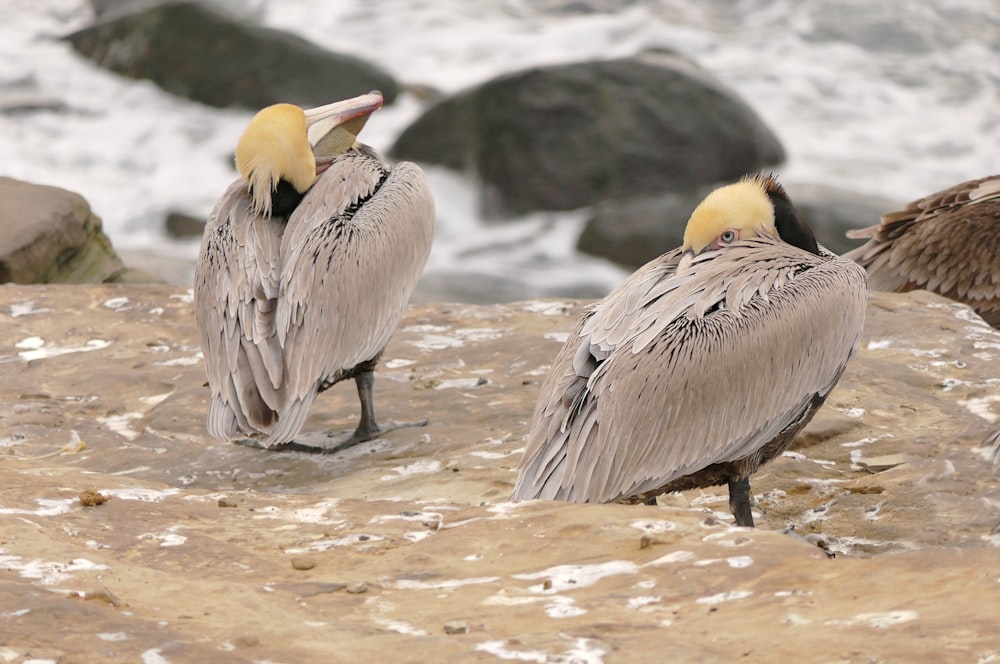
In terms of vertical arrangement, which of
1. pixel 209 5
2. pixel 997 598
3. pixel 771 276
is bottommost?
pixel 997 598

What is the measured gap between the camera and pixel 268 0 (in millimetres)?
20641

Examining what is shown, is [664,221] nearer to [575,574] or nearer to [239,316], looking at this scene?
[239,316]

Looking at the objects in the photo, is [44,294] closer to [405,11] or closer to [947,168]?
[947,168]

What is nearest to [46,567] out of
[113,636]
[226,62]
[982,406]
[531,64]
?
[113,636]

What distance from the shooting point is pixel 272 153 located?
5.78 m

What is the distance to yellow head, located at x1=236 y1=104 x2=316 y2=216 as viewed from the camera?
228 inches

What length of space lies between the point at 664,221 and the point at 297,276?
27.5 ft

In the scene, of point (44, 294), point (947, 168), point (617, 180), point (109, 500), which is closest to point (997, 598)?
point (109, 500)

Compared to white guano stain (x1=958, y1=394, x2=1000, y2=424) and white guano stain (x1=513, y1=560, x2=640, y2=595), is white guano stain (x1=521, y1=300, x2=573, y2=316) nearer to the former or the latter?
white guano stain (x1=958, y1=394, x2=1000, y2=424)

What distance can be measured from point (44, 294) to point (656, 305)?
14.2ft

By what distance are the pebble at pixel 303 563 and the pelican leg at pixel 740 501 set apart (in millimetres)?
1608

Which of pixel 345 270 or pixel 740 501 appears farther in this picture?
pixel 345 270

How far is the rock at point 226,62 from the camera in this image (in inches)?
649

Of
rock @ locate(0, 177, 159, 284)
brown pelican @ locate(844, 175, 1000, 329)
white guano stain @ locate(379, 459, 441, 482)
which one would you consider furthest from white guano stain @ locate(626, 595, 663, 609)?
rock @ locate(0, 177, 159, 284)
